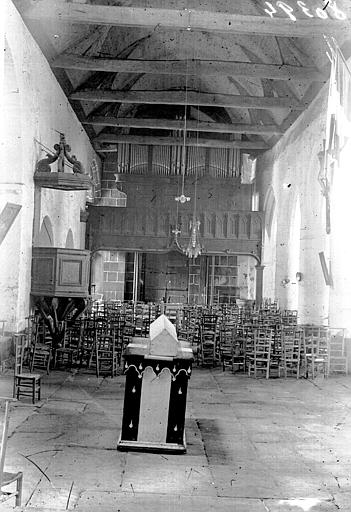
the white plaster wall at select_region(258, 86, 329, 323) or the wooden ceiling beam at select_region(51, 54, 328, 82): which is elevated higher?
the wooden ceiling beam at select_region(51, 54, 328, 82)

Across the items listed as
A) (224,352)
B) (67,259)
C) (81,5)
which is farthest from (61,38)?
(224,352)

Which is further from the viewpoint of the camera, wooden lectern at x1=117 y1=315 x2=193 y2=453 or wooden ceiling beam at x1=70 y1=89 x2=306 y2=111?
wooden ceiling beam at x1=70 y1=89 x2=306 y2=111

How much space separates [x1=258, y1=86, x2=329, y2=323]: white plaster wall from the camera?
55.2 feet

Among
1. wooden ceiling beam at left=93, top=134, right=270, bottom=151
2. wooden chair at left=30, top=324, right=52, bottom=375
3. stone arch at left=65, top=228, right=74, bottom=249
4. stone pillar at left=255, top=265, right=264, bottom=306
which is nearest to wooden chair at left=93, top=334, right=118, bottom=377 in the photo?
wooden chair at left=30, top=324, right=52, bottom=375

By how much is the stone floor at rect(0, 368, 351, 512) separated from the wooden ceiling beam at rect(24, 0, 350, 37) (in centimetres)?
707

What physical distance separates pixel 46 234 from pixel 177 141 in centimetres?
899

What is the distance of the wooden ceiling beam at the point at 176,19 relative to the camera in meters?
12.1

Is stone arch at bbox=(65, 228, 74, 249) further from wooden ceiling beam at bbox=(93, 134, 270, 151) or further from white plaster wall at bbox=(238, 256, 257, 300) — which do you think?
white plaster wall at bbox=(238, 256, 257, 300)

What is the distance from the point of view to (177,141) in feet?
75.8

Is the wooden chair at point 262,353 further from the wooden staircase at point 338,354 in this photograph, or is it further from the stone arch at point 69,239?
the stone arch at point 69,239

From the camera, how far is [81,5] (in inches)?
474

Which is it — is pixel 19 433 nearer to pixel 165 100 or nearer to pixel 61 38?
pixel 61 38

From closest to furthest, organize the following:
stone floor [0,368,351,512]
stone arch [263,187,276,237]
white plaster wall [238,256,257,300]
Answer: stone floor [0,368,351,512] < stone arch [263,187,276,237] < white plaster wall [238,256,257,300]

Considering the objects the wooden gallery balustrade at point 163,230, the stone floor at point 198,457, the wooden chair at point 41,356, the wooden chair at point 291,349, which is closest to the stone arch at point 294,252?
the wooden gallery balustrade at point 163,230
